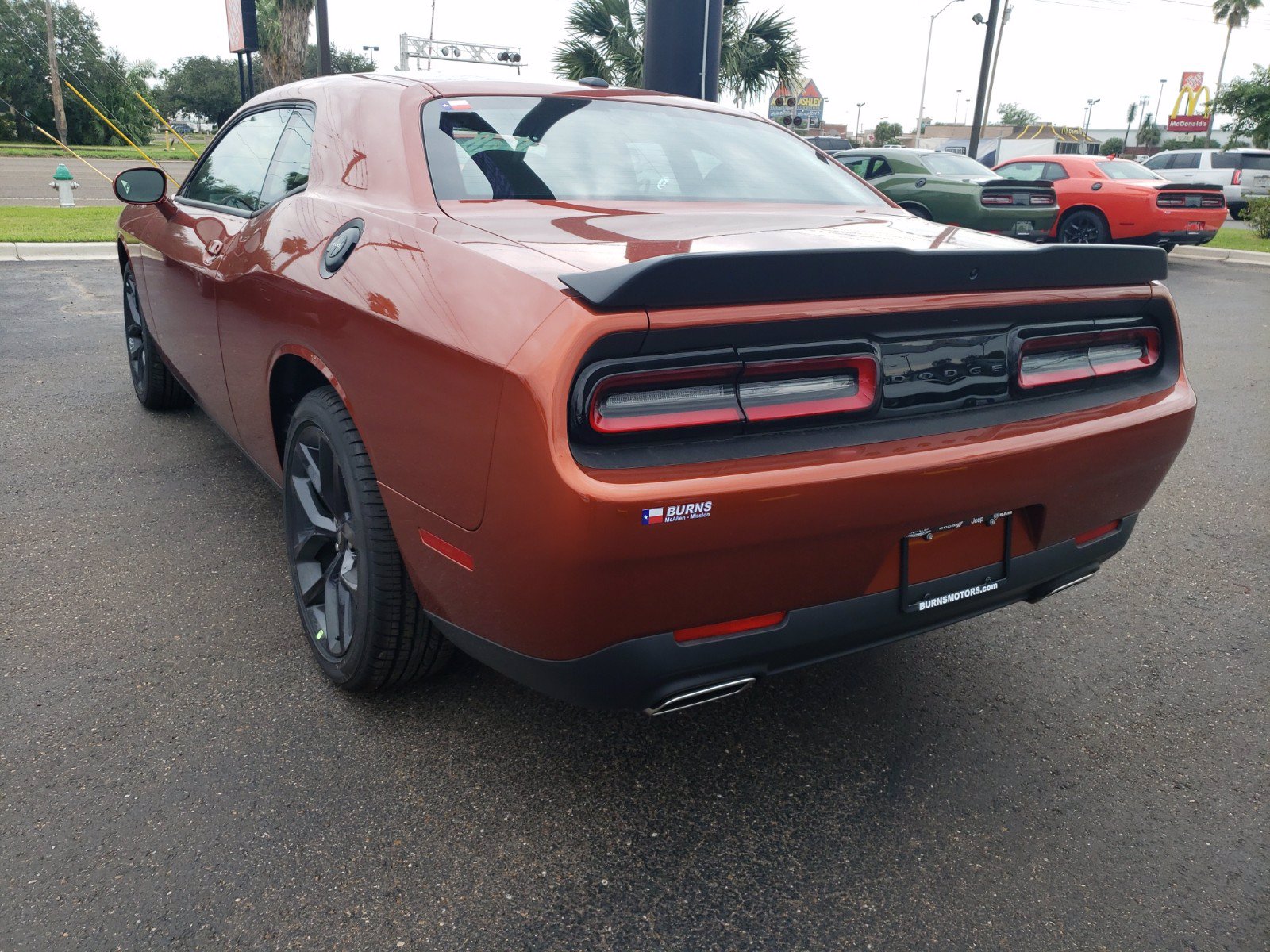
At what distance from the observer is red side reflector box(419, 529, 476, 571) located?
1.83 metres

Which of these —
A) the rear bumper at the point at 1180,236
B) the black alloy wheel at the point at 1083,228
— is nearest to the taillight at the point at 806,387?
the rear bumper at the point at 1180,236

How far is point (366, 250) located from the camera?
85.0 inches

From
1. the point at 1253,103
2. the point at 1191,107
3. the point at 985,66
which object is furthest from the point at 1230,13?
the point at 985,66

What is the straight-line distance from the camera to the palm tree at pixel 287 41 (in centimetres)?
1897

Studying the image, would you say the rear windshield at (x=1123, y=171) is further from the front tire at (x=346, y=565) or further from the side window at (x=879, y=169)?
the front tire at (x=346, y=565)

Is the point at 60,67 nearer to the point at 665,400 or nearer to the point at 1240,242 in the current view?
the point at 1240,242

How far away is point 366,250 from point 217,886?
1331 millimetres

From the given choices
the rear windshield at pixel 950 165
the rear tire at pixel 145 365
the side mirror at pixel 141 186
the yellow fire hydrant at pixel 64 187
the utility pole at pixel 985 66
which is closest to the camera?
the side mirror at pixel 141 186

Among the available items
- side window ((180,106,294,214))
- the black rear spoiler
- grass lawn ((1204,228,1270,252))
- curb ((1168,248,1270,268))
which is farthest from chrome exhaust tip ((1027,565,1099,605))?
grass lawn ((1204,228,1270,252))

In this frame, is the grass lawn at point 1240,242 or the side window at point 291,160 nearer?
the side window at point 291,160

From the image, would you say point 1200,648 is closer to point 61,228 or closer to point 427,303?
point 427,303

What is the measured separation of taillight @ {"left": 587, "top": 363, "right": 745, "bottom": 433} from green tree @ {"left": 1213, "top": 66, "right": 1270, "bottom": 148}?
114 ft

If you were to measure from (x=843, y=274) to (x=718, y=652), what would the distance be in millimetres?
731

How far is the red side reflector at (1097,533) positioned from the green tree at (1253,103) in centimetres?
3393
